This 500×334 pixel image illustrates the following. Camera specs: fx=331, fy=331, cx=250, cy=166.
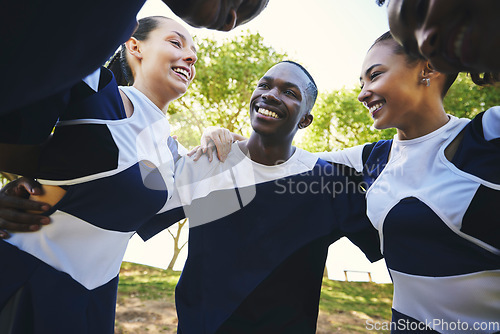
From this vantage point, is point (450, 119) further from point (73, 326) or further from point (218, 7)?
point (73, 326)

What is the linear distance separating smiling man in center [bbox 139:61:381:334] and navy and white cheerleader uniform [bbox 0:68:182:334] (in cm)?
87

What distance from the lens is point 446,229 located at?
5.90 ft

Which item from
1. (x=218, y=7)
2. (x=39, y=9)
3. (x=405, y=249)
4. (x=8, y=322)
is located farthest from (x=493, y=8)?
(x=8, y=322)

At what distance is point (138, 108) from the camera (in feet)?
6.18

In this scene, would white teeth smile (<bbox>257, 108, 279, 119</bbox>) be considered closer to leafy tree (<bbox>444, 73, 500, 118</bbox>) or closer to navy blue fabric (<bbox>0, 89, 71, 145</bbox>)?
navy blue fabric (<bbox>0, 89, 71, 145</bbox>)

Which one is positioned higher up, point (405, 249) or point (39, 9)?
point (39, 9)

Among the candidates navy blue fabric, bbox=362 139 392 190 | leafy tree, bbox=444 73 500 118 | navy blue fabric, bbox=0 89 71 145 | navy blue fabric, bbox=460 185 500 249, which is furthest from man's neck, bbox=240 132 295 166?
leafy tree, bbox=444 73 500 118

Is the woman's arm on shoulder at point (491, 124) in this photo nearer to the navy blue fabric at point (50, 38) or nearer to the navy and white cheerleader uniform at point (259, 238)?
the navy and white cheerleader uniform at point (259, 238)

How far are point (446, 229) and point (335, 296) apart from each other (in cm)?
704

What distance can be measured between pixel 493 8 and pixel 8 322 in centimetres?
→ 194

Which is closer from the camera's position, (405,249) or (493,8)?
(493,8)

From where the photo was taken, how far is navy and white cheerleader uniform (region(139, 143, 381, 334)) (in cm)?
241

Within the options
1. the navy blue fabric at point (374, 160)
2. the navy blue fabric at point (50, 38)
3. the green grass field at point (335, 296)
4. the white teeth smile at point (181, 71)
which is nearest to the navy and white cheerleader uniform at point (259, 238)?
the navy blue fabric at point (374, 160)

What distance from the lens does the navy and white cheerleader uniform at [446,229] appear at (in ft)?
5.65
